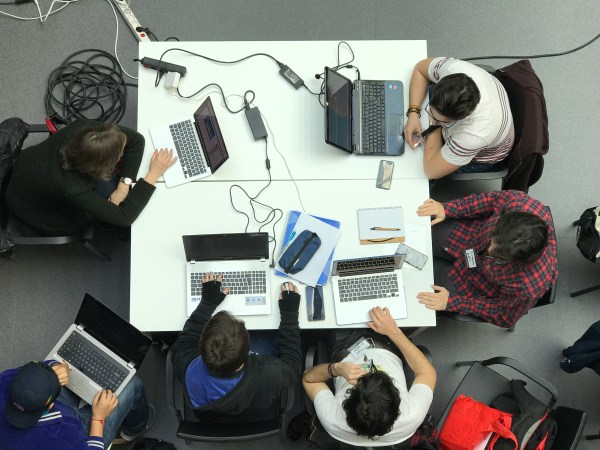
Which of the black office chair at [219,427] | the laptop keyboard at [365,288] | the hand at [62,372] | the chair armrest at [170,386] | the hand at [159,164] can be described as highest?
the hand at [159,164]

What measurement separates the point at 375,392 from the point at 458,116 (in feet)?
3.85

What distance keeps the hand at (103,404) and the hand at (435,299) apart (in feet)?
4.66

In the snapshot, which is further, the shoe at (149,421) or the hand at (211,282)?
the shoe at (149,421)

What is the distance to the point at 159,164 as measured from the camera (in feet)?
7.58

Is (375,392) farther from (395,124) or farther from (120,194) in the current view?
(120,194)

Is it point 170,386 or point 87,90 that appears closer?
point 170,386

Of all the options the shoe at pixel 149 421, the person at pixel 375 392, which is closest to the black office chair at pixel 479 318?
the person at pixel 375 392

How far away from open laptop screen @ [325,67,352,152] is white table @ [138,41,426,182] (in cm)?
10

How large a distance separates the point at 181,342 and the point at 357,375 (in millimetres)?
744

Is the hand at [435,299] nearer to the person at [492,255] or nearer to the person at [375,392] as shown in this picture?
the person at [492,255]

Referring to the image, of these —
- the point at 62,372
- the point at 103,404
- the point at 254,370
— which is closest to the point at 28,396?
the point at 62,372

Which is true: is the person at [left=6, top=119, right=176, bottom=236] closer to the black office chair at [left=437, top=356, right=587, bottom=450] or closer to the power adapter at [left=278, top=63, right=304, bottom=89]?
the power adapter at [left=278, top=63, right=304, bottom=89]

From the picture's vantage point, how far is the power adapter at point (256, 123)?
7.73 ft

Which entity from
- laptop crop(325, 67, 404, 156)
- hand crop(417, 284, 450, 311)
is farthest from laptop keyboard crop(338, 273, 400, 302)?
laptop crop(325, 67, 404, 156)
